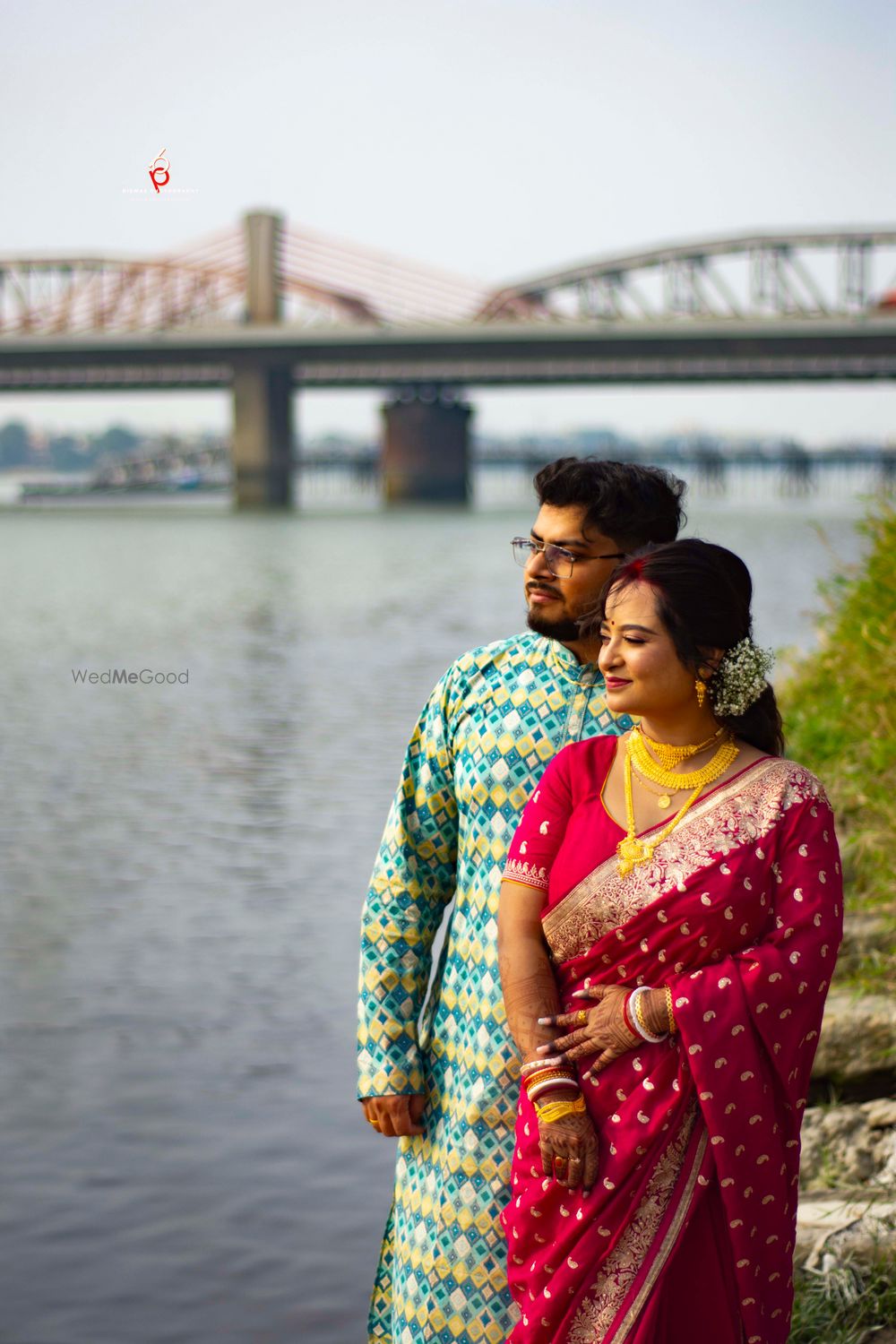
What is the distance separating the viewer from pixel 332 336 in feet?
203

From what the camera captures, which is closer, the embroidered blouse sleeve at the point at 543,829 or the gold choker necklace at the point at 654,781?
the gold choker necklace at the point at 654,781

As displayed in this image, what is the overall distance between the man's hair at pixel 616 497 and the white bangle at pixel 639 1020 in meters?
0.71

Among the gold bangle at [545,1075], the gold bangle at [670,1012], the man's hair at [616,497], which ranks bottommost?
the gold bangle at [545,1075]

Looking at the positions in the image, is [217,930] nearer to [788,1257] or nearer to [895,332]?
[788,1257]

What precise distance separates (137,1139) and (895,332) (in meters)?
55.2

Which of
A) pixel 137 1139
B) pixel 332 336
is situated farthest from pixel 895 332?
pixel 137 1139

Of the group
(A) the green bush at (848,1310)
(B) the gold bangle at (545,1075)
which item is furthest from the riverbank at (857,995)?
(B) the gold bangle at (545,1075)

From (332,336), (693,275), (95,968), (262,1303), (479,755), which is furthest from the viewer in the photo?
(693,275)

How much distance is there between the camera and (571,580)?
2539 mm

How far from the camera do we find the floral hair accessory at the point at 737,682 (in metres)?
2.27

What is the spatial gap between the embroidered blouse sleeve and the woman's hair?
23 centimetres

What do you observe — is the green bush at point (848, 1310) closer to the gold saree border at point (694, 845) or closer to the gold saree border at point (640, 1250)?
the gold saree border at point (640, 1250)

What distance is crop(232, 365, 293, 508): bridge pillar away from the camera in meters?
65.8

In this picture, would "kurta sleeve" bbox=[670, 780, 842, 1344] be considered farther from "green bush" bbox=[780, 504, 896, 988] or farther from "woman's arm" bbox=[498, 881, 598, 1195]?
"green bush" bbox=[780, 504, 896, 988]
